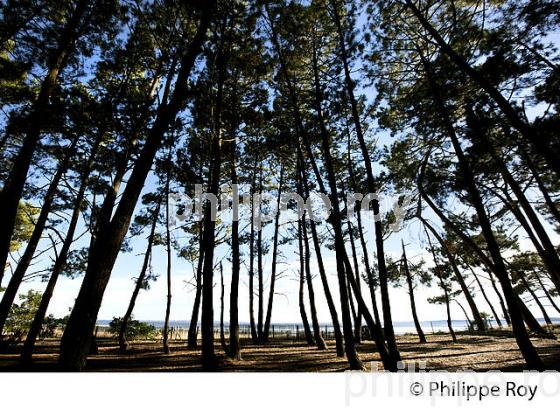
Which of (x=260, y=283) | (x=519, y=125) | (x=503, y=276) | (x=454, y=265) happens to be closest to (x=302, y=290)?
(x=260, y=283)

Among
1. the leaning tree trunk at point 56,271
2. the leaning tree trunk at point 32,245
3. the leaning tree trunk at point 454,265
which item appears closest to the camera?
the leaning tree trunk at point 32,245

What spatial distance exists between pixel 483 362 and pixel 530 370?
255 cm

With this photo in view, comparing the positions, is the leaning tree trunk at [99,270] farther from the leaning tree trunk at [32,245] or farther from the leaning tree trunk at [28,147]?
the leaning tree trunk at [32,245]

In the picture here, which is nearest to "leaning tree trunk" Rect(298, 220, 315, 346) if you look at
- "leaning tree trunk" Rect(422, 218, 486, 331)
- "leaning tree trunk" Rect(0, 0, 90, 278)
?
"leaning tree trunk" Rect(422, 218, 486, 331)

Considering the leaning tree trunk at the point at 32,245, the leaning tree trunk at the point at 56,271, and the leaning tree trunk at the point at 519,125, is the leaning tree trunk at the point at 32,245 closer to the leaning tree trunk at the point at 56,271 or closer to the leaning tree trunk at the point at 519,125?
the leaning tree trunk at the point at 56,271

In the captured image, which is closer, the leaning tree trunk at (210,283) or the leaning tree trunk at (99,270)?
the leaning tree trunk at (99,270)

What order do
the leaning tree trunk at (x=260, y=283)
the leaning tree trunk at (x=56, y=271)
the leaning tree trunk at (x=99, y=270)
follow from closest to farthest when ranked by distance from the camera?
the leaning tree trunk at (x=99, y=270) → the leaning tree trunk at (x=56, y=271) → the leaning tree trunk at (x=260, y=283)

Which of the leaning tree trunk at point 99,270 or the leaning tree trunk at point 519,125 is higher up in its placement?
the leaning tree trunk at point 519,125

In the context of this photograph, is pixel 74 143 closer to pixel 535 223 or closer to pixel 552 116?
pixel 552 116

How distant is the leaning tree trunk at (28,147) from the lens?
605 cm

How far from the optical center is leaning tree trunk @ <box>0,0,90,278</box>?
6.05m

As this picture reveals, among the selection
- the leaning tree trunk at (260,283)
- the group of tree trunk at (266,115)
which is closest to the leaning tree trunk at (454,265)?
the group of tree trunk at (266,115)

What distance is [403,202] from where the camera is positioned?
41.7 ft

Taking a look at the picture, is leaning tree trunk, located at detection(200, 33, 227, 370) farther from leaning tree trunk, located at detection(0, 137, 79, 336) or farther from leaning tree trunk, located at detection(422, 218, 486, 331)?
leaning tree trunk, located at detection(422, 218, 486, 331)
